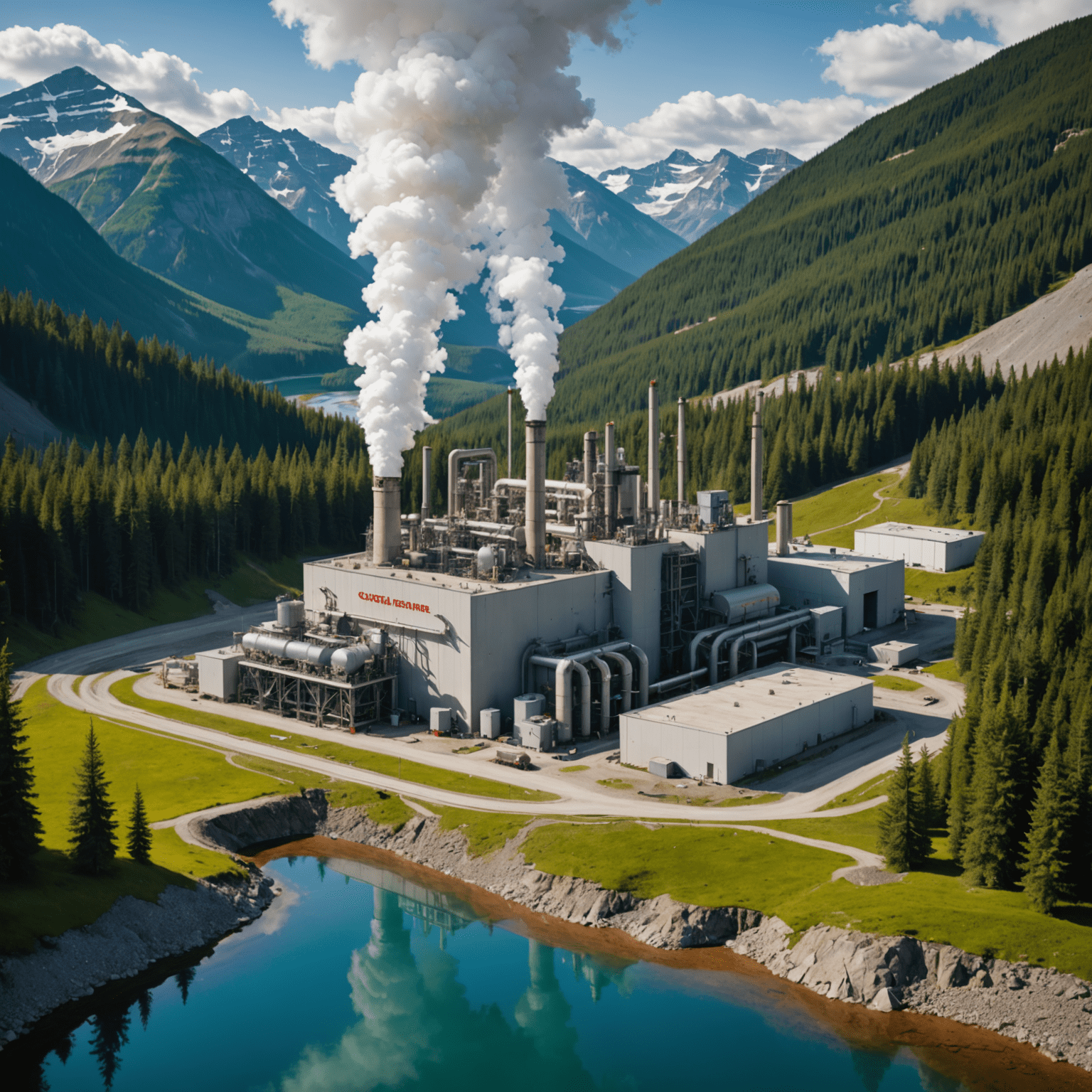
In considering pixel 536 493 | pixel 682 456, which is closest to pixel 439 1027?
pixel 536 493

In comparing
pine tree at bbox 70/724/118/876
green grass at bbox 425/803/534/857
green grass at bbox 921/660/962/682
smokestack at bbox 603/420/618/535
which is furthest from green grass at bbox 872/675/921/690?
pine tree at bbox 70/724/118/876

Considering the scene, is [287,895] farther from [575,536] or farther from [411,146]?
[411,146]

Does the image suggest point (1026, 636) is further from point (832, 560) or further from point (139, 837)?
point (139, 837)

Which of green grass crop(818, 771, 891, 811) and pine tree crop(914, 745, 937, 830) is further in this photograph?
green grass crop(818, 771, 891, 811)

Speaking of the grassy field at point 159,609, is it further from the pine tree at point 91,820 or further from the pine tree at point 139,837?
the pine tree at point 91,820

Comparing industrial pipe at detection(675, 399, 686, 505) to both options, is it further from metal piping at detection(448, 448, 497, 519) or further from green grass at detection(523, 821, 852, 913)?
green grass at detection(523, 821, 852, 913)
